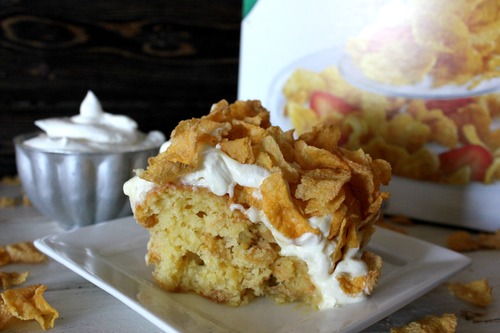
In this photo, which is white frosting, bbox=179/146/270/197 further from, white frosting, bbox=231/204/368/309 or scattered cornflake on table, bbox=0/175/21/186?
scattered cornflake on table, bbox=0/175/21/186

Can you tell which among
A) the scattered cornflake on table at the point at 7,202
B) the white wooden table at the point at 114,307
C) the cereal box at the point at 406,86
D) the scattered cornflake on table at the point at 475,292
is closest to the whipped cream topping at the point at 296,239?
the white wooden table at the point at 114,307

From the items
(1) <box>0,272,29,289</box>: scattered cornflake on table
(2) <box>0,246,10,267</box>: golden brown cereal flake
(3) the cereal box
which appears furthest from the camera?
(3) the cereal box

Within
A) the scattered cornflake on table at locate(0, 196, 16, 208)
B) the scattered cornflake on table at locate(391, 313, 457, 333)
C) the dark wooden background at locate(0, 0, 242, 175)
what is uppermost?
the dark wooden background at locate(0, 0, 242, 175)

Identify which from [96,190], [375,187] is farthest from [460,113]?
[96,190]

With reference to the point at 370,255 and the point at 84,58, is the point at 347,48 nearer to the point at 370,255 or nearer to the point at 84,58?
the point at 370,255

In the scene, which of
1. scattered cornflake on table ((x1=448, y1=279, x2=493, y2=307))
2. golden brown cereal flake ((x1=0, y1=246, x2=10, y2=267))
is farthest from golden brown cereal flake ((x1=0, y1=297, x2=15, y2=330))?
scattered cornflake on table ((x1=448, y1=279, x2=493, y2=307))

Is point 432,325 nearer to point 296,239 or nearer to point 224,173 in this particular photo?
point 296,239

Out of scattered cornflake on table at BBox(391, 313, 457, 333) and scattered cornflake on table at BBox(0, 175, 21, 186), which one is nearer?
scattered cornflake on table at BBox(391, 313, 457, 333)
